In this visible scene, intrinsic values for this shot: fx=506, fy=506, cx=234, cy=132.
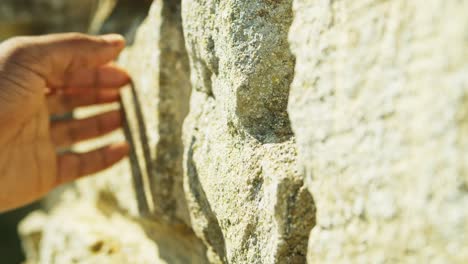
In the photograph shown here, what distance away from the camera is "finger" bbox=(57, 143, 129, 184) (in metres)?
1.12

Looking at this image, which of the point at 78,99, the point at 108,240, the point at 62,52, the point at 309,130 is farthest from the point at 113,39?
the point at 309,130

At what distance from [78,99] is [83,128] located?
68 mm

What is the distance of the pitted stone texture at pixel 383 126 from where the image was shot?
0.40 m

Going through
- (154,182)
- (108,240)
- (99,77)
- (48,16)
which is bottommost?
(108,240)

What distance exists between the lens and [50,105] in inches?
45.4

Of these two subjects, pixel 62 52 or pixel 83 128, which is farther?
pixel 83 128

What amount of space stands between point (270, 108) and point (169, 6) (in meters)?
0.39

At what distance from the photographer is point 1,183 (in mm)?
1037

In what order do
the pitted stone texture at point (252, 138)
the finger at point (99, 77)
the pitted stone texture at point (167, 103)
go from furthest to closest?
the finger at point (99, 77)
the pitted stone texture at point (167, 103)
the pitted stone texture at point (252, 138)

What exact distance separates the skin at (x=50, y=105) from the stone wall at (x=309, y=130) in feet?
0.41

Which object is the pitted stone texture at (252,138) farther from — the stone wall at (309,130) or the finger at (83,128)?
the finger at (83,128)

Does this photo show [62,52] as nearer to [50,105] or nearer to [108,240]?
[50,105]

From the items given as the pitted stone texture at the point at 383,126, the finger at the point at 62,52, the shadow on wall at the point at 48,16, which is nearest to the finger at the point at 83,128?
the finger at the point at 62,52

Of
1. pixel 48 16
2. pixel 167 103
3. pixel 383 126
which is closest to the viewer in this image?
pixel 383 126
